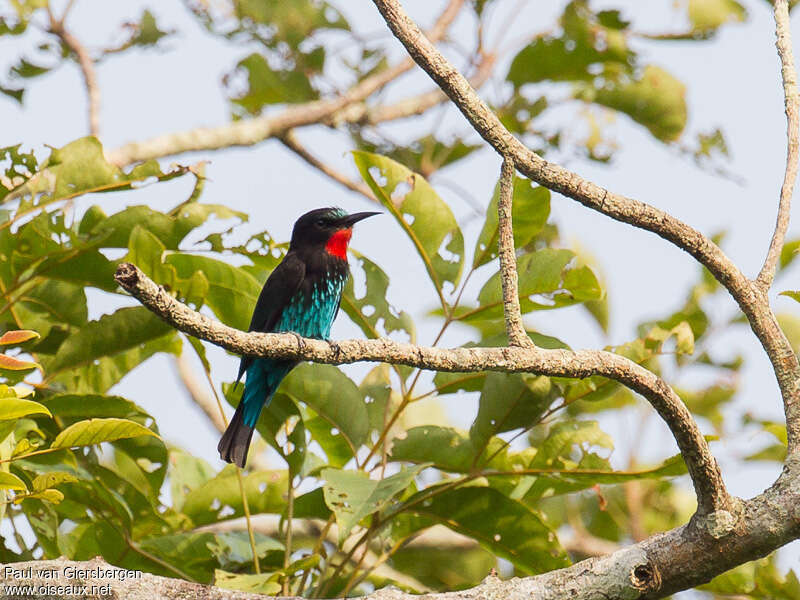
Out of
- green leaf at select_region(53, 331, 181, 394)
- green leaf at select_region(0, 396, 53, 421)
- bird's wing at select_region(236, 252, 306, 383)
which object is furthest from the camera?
bird's wing at select_region(236, 252, 306, 383)

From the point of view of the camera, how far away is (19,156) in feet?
10.5

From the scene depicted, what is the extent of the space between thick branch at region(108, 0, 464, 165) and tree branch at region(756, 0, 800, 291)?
9.66 feet

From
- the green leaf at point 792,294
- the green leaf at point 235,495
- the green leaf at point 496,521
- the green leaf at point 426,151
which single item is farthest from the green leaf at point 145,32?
the green leaf at point 792,294

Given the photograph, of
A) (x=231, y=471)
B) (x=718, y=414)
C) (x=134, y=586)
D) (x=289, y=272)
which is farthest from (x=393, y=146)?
(x=134, y=586)

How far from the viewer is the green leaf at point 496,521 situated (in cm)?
311

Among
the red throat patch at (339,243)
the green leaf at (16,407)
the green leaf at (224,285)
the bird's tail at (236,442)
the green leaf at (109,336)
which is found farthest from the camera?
the red throat patch at (339,243)

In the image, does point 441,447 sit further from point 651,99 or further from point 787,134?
point 651,99

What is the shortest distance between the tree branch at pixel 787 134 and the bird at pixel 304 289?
72.5 inches

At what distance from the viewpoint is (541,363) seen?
2.20 m

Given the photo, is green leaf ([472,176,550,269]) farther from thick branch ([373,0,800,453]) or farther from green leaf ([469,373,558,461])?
thick branch ([373,0,800,453])

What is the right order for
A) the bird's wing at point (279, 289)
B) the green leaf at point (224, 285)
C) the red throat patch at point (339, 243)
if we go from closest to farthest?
the green leaf at point (224, 285) → the bird's wing at point (279, 289) → the red throat patch at point (339, 243)

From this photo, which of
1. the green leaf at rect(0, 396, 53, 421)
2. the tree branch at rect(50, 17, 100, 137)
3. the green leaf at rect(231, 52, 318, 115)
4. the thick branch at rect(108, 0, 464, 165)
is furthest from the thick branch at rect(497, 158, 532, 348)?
the green leaf at rect(231, 52, 318, 115)

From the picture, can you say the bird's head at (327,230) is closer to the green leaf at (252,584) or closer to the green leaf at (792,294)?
the green leaf at (252,584)

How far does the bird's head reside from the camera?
4688mm
